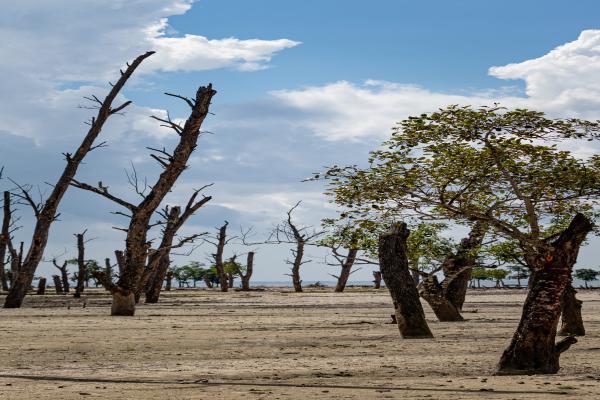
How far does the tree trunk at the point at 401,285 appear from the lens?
18.1 meters

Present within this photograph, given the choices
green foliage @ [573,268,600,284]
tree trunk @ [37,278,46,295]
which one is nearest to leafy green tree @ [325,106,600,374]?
tree trunk @ [37,278,46,295]

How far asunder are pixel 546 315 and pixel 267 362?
4367mm

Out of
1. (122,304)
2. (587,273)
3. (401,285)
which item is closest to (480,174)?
(401,285)

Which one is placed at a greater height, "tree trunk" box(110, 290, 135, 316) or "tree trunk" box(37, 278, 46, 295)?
"tree trunk" box(37, 278, 46, 295)

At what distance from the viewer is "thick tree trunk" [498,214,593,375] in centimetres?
1174

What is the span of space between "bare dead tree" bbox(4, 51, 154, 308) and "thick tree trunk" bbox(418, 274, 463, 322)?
14.3 metres

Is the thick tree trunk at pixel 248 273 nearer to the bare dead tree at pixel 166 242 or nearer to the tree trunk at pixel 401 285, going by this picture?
the bare dead tree at pixel 166 242

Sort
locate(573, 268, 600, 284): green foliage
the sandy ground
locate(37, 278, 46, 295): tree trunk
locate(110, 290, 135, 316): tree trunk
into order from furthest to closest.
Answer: locate(573, 268, 600, 284): green foliage < locate(37, 278, 46, 295): tree trunk < locate(110, 290, 135, 316): tree trunk < the sandy ground

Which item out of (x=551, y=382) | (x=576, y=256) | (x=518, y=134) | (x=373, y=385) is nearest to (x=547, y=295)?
(x=576, y=256)

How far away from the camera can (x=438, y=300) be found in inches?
969

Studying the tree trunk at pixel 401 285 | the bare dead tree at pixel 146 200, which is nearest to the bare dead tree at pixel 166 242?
the bare dead tree at pixel 146 200

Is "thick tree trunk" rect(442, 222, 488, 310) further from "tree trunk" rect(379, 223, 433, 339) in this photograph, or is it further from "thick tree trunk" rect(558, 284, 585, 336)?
"tree trunk" rect(379, 223, 433, 339)

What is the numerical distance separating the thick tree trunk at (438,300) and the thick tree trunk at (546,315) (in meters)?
12.6

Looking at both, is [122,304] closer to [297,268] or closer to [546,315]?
[546,315]
